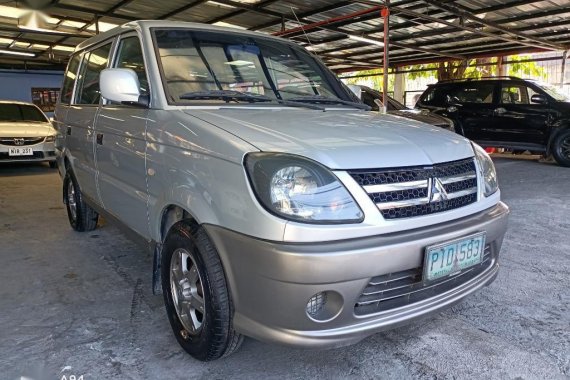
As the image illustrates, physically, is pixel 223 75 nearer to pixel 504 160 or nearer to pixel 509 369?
pixel 509 369

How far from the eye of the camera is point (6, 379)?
1993 mm

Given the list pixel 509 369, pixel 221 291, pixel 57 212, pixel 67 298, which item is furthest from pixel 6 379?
pixel 57 212

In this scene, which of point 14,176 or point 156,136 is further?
point 14,176

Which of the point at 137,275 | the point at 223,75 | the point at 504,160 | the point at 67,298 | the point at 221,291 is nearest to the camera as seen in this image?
the point at 221,291

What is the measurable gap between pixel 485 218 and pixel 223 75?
5.25 feet

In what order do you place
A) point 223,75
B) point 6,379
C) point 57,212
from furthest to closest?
point 57,212
point 223,75
point 6,379

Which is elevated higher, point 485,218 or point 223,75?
point 223,75

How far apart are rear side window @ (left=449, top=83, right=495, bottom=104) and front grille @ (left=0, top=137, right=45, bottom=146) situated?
8.71m

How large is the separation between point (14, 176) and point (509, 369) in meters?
8.87

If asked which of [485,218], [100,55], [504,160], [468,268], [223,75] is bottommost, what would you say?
[504,160]

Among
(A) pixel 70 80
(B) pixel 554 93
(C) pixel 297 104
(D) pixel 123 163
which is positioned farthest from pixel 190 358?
(B) pixel 554 93

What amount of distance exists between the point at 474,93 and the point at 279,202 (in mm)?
9291

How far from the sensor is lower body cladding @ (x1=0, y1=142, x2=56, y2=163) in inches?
331

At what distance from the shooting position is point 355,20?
32.1ft
